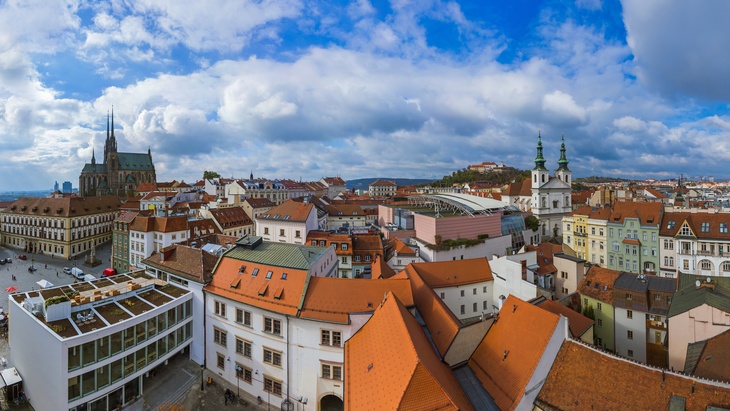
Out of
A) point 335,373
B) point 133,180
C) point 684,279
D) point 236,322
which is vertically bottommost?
point 335,373

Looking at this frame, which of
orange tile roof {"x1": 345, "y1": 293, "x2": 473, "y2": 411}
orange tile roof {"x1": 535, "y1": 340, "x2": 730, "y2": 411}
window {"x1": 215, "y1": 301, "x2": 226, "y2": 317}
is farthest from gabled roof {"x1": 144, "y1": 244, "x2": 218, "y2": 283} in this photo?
orange tile roof {"x1": 535, "y1": 340, "x2": 730, "y2": 411}

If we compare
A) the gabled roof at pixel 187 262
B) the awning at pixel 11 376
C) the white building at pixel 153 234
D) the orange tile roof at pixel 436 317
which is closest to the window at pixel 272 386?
the gabled roof at pixel 187 262

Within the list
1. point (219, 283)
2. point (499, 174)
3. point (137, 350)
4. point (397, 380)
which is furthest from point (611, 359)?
point (499, 174)

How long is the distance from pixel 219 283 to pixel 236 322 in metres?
3.22

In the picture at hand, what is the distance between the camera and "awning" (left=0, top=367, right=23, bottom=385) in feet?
78.9

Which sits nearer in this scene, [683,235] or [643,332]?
[643,332]

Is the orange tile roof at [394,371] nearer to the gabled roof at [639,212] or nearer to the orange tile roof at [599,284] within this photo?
the orange tile roof at [599,284]

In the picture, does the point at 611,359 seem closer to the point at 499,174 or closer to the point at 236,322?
the point at 236,322

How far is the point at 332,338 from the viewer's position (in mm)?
22344

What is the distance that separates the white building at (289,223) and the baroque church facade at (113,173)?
296 ft

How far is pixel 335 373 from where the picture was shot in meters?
22.4

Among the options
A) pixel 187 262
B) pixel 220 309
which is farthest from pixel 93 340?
pixel 187 262

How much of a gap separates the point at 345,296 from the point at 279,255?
7.19 metres

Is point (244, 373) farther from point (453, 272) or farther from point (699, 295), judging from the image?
point (699, 295)
